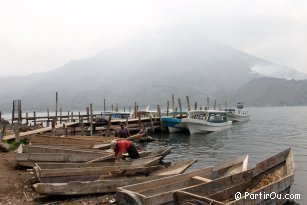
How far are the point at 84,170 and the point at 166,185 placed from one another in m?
4.13

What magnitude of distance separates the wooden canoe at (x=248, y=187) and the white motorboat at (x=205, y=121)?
27.2 m

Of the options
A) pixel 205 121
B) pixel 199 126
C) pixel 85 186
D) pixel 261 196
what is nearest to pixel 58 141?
pixel 85 186

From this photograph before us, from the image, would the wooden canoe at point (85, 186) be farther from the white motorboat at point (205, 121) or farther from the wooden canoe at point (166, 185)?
the white motorboat at point (205, 121)

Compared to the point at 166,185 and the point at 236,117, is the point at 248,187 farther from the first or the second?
the point at 236,117

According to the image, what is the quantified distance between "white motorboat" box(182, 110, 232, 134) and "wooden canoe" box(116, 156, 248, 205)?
27589 mm

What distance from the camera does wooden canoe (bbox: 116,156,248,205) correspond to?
376 inches

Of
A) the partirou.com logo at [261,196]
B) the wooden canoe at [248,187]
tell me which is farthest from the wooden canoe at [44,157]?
the partirou.com logo at [261,196]

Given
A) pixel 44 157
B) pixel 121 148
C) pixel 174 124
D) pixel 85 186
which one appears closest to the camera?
pixel 85 186

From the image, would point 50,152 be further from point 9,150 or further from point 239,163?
point 239,163

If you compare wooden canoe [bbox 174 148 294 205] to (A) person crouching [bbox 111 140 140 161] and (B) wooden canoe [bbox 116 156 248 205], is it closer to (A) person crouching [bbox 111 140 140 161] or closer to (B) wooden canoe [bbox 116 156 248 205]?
(B) wooden canoe [bbox 116 156 248 205]

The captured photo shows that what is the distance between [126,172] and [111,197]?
149 centimetres

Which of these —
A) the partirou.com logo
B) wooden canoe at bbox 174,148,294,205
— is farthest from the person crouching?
the partirou.com logo

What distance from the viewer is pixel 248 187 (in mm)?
12297

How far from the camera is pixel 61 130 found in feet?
103
